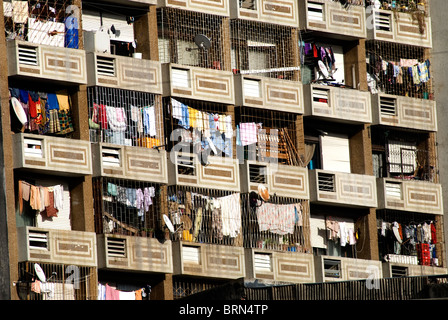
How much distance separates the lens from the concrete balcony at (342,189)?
46.6 meters

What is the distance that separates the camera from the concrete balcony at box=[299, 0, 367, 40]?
156 ft

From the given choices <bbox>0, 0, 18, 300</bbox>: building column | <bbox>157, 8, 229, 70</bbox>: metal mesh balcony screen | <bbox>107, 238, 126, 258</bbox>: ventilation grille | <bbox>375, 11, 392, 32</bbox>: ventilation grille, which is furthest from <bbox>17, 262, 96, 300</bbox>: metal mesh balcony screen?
<bbox>375, 11, 392, 32</bbox>: ventilation grille

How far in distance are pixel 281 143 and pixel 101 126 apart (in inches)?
226

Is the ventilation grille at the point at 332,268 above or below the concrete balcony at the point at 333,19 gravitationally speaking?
below

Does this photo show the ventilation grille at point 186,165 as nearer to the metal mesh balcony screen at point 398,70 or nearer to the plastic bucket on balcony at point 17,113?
the plastic bucket on balcony at point 17,113

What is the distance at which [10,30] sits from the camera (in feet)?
140

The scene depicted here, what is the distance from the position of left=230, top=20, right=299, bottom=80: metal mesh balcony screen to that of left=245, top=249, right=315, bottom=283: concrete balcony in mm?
5070

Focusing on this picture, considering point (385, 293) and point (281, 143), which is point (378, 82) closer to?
point (281, 143)

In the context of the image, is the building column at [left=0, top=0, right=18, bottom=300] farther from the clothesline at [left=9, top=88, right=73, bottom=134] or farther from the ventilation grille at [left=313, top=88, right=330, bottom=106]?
the ventilation grille at [left=313, top=88, right=330, bottom=106]

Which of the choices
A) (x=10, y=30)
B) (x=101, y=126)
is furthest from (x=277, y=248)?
(x=10, y=30)

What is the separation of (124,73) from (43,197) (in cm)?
→ 400

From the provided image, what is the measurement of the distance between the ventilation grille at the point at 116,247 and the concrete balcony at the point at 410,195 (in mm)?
8672

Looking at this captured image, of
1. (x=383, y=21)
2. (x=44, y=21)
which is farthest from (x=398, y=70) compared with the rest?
(x=44, y=21)

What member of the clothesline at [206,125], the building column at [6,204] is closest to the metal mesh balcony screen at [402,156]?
the clothesline at [206,125]
